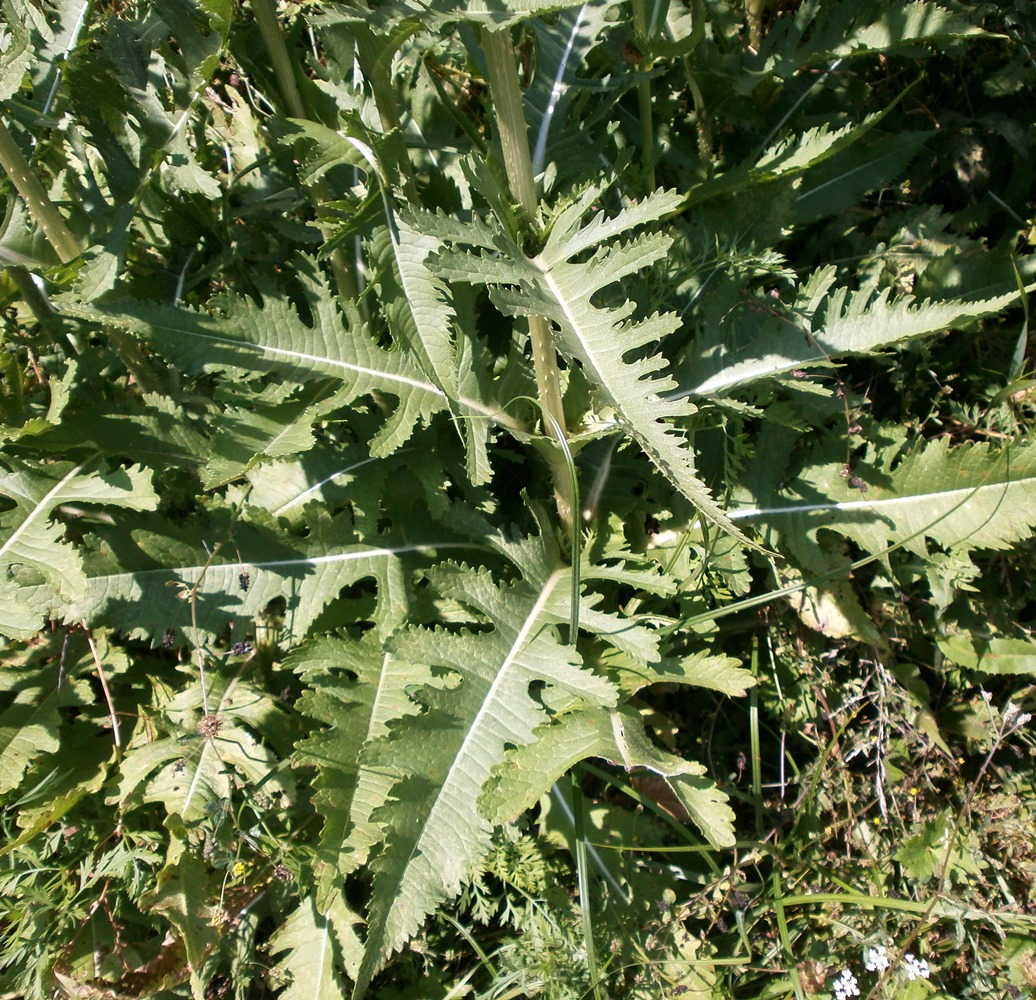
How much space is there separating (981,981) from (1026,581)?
3.54 feet

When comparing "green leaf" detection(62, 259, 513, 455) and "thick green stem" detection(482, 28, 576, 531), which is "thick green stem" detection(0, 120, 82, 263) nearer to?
"green leaf" detection(62, 259, 513, 455)

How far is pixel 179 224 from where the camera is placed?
247cm

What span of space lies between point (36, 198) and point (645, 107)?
5.12ft

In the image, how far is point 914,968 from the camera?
2.11m

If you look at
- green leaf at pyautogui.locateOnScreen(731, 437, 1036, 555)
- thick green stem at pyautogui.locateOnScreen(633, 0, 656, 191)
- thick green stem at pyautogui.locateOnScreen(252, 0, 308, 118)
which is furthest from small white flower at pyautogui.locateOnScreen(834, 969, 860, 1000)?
thick green stem at pyautogui.locateOnScreen(252, 0, 308, 118)

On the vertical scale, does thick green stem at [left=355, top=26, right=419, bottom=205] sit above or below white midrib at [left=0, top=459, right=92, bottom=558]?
above

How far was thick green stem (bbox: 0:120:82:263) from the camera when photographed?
2.01m

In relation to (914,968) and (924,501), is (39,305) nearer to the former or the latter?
(924,501)

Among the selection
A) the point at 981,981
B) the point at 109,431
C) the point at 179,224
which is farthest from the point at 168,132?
the point at 981,981

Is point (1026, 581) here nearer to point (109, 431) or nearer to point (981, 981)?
point (981, 981)

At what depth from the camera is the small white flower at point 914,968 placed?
211 cm

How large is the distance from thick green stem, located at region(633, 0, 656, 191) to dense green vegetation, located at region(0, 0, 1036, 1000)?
0.40ft

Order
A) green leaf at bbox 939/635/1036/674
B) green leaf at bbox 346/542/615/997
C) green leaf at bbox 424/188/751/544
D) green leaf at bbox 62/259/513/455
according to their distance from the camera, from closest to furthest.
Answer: green leaf at bbox 424/188/751/544, green leaf at bbox 346/542/615/997, green leaf at bbox 62/259/513/455, green leaf at bbox 939/635/1036/674

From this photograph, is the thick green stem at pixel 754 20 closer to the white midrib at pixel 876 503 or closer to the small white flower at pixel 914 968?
the white midrib at pixel 876 503
